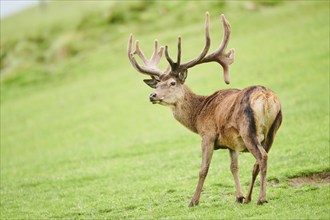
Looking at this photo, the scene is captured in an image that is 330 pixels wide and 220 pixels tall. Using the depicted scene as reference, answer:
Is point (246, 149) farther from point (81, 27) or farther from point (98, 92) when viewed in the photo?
point (81, 27)

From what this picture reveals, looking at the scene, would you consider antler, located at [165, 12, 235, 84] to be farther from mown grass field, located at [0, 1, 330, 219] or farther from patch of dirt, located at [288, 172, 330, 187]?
patch of dirt, located at [288, 172, 330, 187]

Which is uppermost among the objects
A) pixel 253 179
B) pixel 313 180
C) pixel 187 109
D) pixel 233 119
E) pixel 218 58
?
pixel 218 58

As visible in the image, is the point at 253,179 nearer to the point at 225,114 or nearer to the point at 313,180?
the point at 225,114

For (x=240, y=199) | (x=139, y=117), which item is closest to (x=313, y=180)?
(x=240, y=199)

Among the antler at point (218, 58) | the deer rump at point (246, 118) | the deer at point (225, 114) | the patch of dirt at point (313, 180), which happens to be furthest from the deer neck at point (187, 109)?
the patch of dirt at point (313, 180)

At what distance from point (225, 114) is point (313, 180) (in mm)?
3535

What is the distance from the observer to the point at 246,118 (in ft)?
35.7

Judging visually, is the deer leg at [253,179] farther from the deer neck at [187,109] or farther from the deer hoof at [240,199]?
the deer neck at [187,109]

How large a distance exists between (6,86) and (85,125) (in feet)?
55.0

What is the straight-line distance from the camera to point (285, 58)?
31141 millimetres

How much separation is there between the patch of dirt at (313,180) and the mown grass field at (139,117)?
0.20m

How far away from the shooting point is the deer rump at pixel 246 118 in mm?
10820

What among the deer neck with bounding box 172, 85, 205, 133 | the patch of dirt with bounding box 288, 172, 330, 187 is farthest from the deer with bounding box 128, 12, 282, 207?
the patch of dirt with bounding box 288, 172, 330, 187

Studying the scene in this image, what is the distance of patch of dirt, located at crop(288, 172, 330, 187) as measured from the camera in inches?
527
